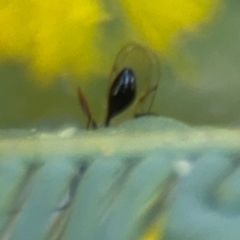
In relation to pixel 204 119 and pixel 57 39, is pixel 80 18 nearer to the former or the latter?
pixel 57 39

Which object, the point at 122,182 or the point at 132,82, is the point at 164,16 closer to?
the point at 132,82

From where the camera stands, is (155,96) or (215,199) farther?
(155,96)

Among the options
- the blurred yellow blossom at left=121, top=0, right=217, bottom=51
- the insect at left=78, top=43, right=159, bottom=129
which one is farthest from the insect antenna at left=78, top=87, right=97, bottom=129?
the blurred yellow blossom at left=121, top=0, right=217, bottom=51

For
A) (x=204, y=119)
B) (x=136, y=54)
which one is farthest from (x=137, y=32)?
(x=204, y=119)

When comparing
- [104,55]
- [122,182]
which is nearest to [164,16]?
[104,55]

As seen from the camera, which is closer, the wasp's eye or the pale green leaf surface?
the pale green leaf surface

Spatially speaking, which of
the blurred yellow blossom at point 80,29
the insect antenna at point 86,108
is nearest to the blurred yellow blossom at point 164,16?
the blurred yellow blossom at point 80,29

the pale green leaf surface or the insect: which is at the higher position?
the insect

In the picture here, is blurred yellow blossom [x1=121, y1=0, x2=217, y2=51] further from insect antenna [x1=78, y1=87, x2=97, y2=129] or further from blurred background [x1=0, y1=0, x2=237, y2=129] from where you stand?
insect antenna [x1=78, y1=87, x2=97, y2=129]
